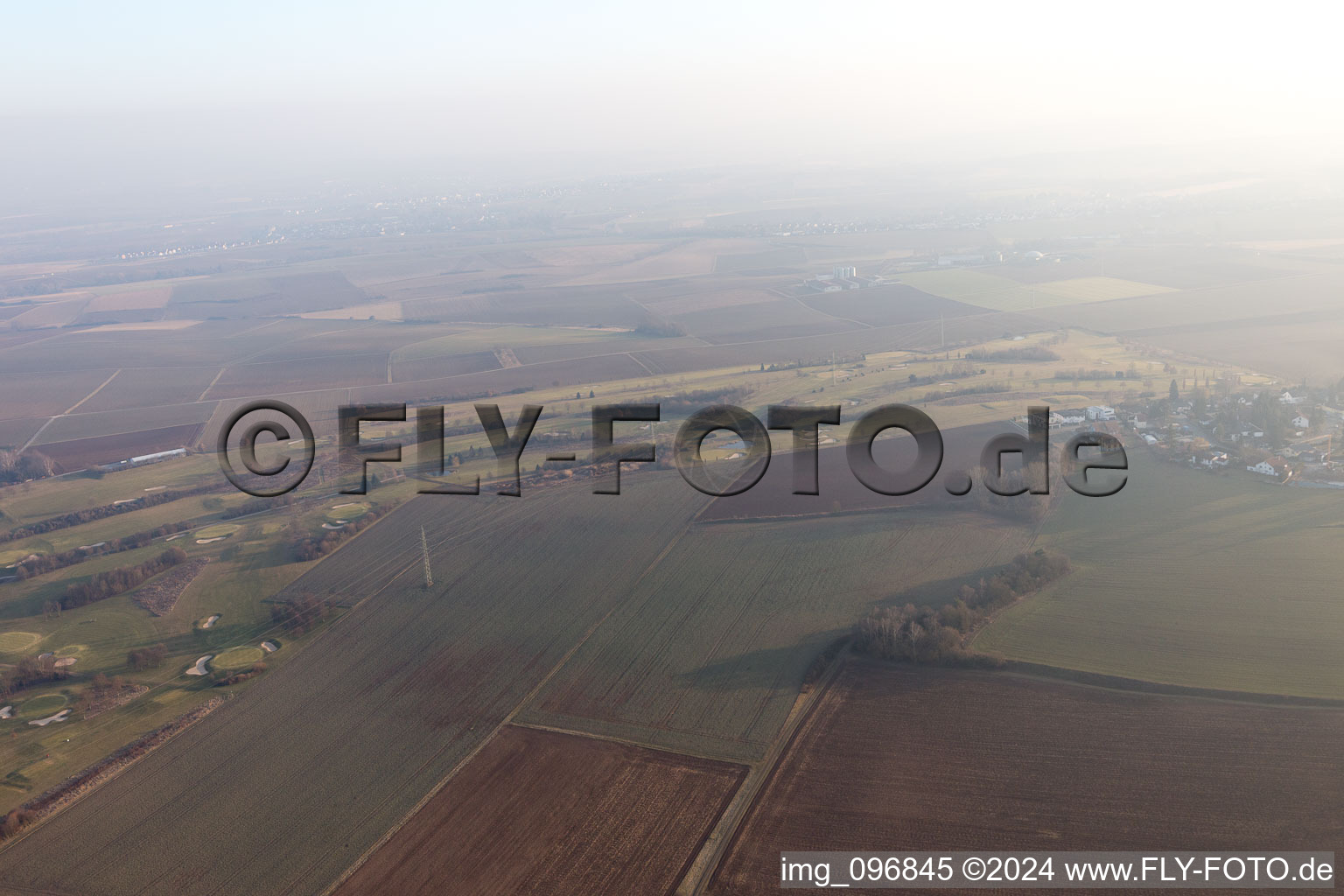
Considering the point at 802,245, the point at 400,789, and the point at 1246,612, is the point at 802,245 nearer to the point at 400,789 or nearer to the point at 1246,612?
the point at 1246,612

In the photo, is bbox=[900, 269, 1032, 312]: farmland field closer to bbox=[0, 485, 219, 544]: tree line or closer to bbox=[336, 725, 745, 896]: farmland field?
bbox=[0, 485, 219, 544]: tree line

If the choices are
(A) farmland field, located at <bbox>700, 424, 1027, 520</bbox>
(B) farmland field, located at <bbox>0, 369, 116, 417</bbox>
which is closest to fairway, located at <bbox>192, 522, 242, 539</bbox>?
(A) farmland field, located at <bbox>700, 424, 1027, 520</bbox>

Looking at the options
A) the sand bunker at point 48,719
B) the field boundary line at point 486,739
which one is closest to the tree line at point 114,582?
the sand bunker at point 48,719

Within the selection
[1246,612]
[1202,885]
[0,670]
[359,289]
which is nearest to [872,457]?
[1246,612]

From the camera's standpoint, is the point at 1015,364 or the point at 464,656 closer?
the point at 464,656

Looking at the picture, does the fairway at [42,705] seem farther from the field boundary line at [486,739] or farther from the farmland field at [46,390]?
the farmland field at [46,390]

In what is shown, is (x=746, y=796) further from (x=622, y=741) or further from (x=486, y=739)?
(x=486, y=739)

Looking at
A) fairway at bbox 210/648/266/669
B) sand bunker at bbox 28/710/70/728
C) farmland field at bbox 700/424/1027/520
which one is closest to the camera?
sand bunker at bbox 28/710/70/728
